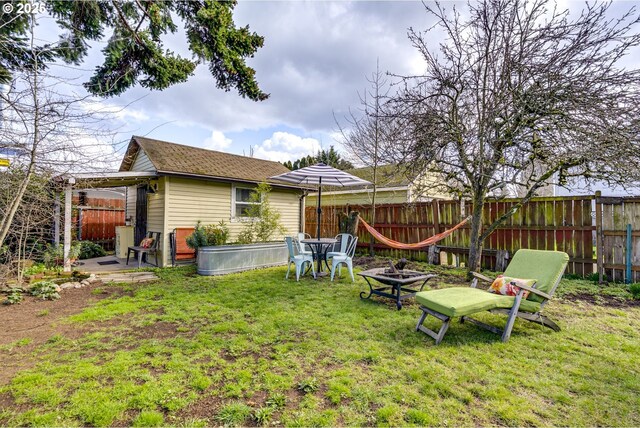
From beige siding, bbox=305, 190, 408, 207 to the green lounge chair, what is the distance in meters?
9.08

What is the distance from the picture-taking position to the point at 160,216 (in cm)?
782

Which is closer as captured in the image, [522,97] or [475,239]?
[522,97]

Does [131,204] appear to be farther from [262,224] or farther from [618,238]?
[618,238]

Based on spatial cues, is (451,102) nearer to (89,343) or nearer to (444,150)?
(444,150)

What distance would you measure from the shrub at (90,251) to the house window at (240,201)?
466cm

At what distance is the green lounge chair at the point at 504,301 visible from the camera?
3121 mm

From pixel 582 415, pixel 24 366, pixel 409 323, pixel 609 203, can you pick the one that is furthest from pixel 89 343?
pixel 609 203

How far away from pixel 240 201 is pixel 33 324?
18.8 ft

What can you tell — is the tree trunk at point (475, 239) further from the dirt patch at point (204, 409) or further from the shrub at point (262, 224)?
the dirt patch at point (204, 409)

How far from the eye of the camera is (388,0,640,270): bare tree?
14.0 ft

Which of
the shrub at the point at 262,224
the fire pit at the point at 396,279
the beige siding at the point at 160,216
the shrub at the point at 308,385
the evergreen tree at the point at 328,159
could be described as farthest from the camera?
the evergreen tree at the point at 328,159

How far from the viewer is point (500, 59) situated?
5.08 m

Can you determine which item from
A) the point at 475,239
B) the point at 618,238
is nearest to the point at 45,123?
the point at 475,239

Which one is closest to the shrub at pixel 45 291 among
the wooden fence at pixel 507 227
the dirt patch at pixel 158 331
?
the dirt patch at pixel 158 331
